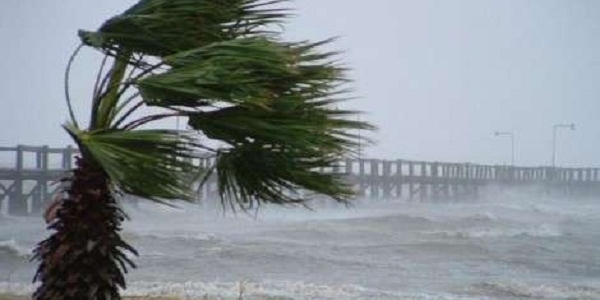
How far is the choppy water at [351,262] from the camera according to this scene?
448 inches

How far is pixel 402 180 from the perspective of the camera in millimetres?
55500

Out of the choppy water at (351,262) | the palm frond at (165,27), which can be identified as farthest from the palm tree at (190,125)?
the choppy water at (351,262)

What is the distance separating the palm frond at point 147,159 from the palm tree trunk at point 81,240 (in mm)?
258

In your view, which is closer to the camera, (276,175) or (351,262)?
(276,175)

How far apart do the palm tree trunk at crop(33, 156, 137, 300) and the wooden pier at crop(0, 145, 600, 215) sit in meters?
0.48

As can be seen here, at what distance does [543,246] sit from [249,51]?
20495 millimetres

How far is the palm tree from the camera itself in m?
3.15

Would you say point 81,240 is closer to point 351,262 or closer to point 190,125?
point 190,125

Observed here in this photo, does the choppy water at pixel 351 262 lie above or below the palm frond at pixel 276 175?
below

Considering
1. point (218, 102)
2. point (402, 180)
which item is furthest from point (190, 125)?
point (402, 180)

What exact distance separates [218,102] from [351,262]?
13.4 meters

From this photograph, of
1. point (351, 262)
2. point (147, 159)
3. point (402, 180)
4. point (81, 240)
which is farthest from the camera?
point (402, 180)

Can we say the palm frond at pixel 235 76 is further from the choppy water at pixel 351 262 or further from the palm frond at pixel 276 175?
the choppy water at pixel 351 262

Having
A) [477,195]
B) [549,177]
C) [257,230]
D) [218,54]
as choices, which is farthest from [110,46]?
[549,177]
